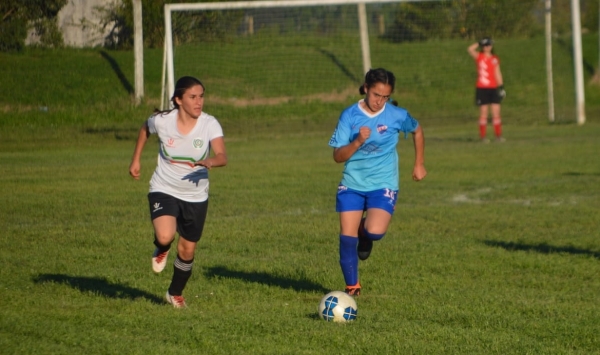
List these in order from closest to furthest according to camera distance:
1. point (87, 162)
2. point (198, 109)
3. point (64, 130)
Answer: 1. point (198, 109)
2. point (87, 162)
3. point (64, 130)

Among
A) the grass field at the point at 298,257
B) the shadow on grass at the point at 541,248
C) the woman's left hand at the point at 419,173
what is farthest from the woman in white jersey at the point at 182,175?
Answer: the shadow on grass at the point at 541,248

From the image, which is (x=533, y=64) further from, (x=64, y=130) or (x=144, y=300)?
(x=144, y=300)

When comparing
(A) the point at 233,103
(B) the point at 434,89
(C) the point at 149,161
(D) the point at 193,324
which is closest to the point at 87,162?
(C) the point at 149,161

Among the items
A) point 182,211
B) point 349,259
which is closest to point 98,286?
point 182,211

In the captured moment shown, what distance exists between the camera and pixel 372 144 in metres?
7.83

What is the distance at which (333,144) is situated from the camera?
772 cm

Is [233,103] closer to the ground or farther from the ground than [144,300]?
farther from the ground

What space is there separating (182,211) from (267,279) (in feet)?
5.12

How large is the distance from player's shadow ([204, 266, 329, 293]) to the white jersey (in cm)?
137

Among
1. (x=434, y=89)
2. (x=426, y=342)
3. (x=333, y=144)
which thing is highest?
(x=434, y=89)

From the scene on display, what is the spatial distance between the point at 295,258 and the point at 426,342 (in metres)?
3.54

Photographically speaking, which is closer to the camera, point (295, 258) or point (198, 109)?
point (198, 109)

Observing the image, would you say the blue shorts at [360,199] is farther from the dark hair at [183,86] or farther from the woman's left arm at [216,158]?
the dark hair at [183,86]

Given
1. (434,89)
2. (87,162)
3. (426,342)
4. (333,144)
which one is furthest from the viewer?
(434,89)
